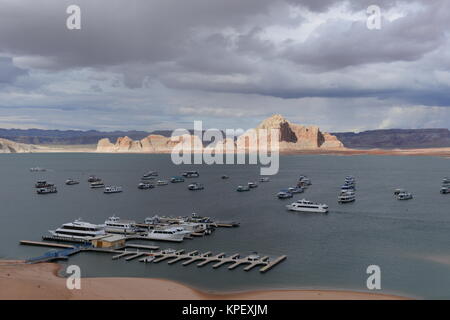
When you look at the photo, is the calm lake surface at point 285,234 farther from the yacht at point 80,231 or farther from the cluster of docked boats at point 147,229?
the yacht at point 80,231

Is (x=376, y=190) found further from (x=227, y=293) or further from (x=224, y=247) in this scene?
(x=227, y=293)

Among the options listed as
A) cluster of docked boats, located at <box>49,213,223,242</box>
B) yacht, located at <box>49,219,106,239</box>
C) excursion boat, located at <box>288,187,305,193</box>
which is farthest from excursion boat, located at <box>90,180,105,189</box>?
yacht, located at <box>49,219,106,239</box>

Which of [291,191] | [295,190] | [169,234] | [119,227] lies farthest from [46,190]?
[169,234]

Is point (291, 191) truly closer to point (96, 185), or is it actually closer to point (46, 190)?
point (96, 185)

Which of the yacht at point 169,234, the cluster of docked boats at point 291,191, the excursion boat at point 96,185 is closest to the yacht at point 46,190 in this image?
the excursion boat at point 96,185
